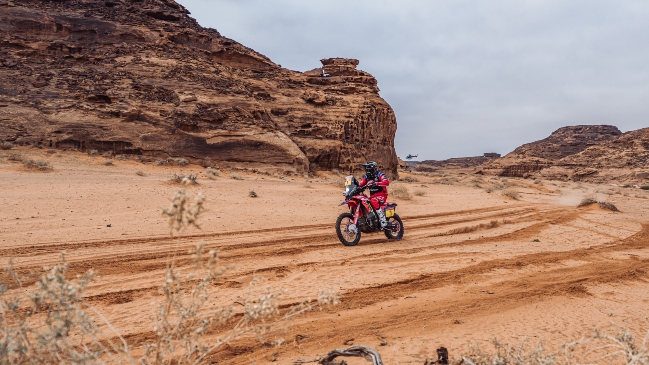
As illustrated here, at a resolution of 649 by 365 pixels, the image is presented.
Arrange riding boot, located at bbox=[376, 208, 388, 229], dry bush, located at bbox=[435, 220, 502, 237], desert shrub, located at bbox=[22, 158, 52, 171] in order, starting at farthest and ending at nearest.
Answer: desert shrub, located at bbox=[22, 158, 52, 171] → dry bush, located at bbox=[435, 220, 502, 237] → riding boot, located at bbox=[376, 208, 388, 229]

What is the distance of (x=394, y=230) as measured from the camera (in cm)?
908

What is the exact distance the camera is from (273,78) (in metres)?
35.8

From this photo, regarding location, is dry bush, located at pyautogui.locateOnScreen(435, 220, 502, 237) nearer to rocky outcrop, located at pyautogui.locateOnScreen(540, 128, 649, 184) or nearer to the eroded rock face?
the eroded rock face

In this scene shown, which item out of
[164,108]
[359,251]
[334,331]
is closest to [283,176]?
[164,108]

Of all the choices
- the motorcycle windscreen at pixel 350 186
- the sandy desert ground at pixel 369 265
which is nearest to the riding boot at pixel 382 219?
the sandy desert ground at pixel 369 265

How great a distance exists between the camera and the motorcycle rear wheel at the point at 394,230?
8.89 meters

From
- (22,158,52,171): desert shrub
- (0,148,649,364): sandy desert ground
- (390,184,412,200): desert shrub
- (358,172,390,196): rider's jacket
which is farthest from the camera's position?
(390,184,412,200): desert shrub

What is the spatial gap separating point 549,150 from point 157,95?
101 m

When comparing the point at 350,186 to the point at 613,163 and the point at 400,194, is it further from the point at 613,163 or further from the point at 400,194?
the point at 613,163

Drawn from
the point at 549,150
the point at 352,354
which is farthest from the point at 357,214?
the point at 549,150

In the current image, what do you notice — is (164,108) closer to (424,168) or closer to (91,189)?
(91,189)

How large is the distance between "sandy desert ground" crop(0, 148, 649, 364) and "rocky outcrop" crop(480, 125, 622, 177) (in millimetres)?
71466

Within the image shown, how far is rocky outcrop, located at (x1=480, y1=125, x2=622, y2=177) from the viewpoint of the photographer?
257ft

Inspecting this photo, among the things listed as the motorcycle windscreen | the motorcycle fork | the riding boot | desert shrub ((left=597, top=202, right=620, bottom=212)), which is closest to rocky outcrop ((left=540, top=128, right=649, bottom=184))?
desert shrub ((left=597, top=202, right=620, bottom=212))
